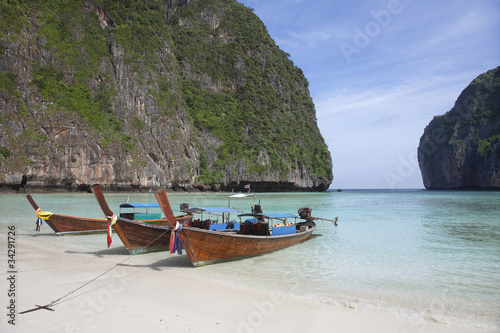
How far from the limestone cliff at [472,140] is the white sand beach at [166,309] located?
383 feet

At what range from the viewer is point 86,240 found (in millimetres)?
14852

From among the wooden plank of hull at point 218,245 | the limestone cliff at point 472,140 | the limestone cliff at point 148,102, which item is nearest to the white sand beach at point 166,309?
A: the wooden plank of hull at point 218,245

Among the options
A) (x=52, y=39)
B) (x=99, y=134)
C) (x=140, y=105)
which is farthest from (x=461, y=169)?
(x=52, y=39)

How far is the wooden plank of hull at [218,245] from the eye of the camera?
976 cm

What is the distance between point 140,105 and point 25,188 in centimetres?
2452

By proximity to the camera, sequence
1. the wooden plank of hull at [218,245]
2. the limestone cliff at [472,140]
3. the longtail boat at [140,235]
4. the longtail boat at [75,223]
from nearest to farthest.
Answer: the wooden plank of hull at [218,245], the longtail boat at [140,235], the longtail boat at [75,223], the limestone cliff at [472,140]

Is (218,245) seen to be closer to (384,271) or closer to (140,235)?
(140,235)

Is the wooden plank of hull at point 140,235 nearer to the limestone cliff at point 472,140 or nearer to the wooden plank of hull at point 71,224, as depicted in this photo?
the wooden plank of hull at point 71,224

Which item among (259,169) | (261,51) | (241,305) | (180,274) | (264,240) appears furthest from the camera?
(261,51)

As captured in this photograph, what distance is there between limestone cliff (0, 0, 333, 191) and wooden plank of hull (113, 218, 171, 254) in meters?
43.8

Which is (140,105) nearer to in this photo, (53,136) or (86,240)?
(53,136)

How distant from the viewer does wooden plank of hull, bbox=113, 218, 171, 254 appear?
1142 cm

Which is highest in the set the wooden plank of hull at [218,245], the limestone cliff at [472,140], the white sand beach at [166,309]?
the limestone cliff at [472,140]

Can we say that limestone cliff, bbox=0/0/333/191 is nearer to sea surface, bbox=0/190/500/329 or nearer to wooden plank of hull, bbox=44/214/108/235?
wooden plank of hull, bbox=44/214/108/235
